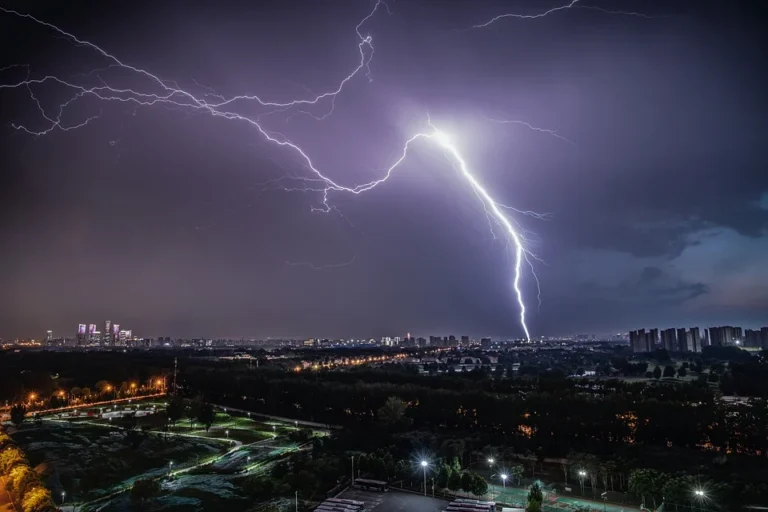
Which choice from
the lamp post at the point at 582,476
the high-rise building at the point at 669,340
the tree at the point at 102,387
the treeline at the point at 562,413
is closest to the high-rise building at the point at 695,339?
the high-rise building at the point at 669,340

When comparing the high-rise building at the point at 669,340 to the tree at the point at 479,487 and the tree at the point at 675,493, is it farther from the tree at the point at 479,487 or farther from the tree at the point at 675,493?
the tree at the point at 479,487

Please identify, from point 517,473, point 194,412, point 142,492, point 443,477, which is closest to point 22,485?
point 142,492

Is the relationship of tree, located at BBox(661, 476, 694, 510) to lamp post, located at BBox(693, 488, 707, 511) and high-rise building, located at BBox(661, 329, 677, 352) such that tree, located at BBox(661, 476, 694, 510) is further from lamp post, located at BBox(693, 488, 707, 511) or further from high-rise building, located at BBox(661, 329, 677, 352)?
high-rise building, located at BBox(661, 329, 677, 352)

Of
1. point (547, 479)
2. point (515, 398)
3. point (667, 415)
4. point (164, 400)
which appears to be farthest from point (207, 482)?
point (164, 400)

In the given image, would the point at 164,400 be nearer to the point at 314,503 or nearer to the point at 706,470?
the point at 314,503

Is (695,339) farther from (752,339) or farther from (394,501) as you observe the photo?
(394,501)

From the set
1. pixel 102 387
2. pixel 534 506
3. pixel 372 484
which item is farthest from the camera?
pixel 102 387

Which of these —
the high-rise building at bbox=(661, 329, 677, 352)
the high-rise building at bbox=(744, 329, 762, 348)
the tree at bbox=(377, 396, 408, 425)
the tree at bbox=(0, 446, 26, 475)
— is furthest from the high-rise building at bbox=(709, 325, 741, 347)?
the tree at bbox=(0, 446, 26, 475)
